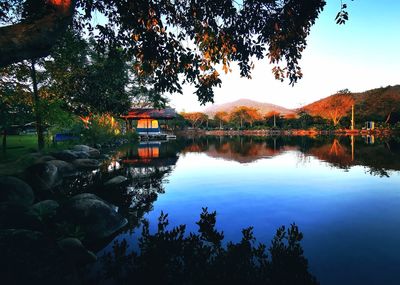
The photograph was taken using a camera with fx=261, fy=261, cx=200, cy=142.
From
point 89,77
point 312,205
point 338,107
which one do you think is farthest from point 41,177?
point 338,107

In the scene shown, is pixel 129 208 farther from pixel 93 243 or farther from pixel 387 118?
pixel 387 118

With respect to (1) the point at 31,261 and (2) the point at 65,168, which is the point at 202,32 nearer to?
(1) the point at 31,261

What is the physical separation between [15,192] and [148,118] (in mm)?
37894

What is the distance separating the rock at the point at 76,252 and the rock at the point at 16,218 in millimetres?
920

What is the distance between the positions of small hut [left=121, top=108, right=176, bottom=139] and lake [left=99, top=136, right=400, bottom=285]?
28.9 meters

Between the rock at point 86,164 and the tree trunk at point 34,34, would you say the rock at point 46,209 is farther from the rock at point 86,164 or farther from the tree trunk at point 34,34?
the rock at point 86,164

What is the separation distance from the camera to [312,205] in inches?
333

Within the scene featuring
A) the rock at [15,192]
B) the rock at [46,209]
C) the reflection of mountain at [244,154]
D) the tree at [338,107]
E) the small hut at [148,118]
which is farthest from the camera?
the tree at [338,107]

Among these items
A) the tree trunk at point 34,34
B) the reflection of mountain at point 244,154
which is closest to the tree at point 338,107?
the reflection of mountain at point 244,154

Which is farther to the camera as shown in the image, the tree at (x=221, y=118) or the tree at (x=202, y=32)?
the tree at (x=221, y=118)

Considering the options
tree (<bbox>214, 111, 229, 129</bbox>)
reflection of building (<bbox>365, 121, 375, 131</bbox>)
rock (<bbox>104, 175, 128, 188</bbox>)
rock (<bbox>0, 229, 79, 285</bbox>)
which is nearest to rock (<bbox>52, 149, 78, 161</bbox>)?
rock (<bbox>104, 175, 128, 188</bbox>)

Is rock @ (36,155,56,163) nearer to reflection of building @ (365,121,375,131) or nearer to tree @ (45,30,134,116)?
tree @ (45,30,134,116)

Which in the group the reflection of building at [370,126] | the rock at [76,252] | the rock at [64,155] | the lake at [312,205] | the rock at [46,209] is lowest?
the lake at [312,205]

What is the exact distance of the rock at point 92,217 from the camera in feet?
19.9
